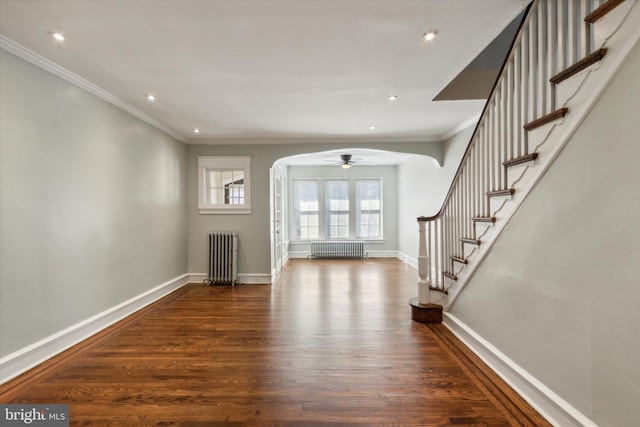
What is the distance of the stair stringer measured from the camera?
1230mm

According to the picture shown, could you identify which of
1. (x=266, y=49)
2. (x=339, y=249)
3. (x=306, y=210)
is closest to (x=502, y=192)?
(x=266, y=49)

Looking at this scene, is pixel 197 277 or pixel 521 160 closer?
pixel 521 160

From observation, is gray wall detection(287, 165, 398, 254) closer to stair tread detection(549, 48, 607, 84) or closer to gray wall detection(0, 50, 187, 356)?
gray wall detection(0, 50, 187, 356)

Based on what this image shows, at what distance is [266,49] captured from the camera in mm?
2141

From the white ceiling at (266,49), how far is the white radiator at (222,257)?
211cm

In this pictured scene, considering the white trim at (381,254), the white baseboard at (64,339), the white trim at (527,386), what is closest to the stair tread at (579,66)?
the white trim at (527,386)

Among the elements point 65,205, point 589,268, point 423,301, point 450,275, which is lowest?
point 423,301

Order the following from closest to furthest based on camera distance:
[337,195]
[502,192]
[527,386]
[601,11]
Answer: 1. [601,11]
2. [527,386]
3. [502,192]
4. [337,195]

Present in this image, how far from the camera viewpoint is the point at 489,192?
2.21 metres

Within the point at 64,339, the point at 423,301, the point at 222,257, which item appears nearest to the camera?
the point at 64,339

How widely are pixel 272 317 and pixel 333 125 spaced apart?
277cm

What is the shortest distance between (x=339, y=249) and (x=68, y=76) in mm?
6008

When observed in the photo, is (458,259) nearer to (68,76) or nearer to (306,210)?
(68,76)

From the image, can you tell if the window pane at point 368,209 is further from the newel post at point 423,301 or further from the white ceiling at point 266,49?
the newel post at point 423,301
